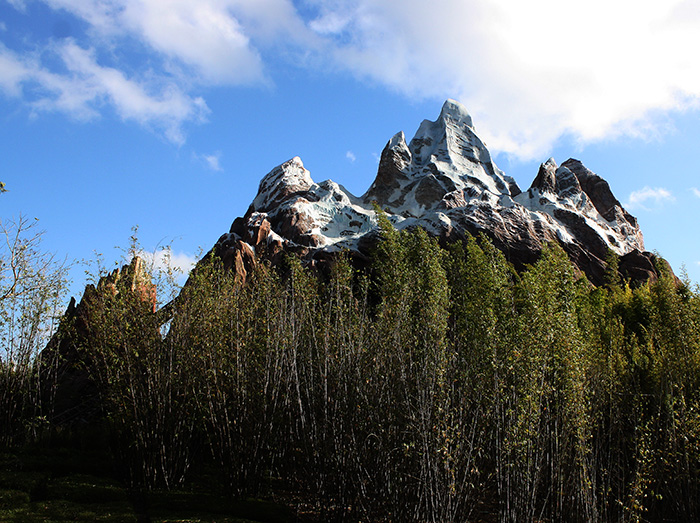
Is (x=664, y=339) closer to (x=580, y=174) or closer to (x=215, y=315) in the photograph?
(x=215, y=315)

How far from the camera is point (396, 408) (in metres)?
9.52

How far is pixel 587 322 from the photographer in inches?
656

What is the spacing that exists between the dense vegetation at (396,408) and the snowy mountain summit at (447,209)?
7.74 metres

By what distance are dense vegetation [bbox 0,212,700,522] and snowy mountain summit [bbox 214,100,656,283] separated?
25.4 ft

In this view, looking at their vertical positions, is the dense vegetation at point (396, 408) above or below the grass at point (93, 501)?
above

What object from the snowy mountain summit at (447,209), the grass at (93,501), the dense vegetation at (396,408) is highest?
the snowy mountain summit at (447,209)

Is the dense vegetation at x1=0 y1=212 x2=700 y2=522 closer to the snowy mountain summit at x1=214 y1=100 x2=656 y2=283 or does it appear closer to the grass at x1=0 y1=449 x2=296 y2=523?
the grass at x1=0 y1=449 x2=296 y2=523

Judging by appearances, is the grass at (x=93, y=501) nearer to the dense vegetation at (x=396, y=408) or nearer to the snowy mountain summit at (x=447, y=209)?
the dense vegetation at (x=396, y=408)

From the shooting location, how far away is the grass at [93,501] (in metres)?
9.34

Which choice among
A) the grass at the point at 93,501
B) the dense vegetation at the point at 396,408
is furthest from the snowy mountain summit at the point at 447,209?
the grass at the point at 93,501

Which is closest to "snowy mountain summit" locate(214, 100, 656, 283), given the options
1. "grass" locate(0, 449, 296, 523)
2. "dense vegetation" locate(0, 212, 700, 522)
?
"dense vegetation" locate(0, 212, 700, 522)

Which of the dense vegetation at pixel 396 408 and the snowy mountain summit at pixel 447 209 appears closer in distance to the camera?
the dense vegetation at pixel 396 408

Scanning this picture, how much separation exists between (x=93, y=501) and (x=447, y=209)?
5444 centimetres

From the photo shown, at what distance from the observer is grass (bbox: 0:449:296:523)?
9.34m
